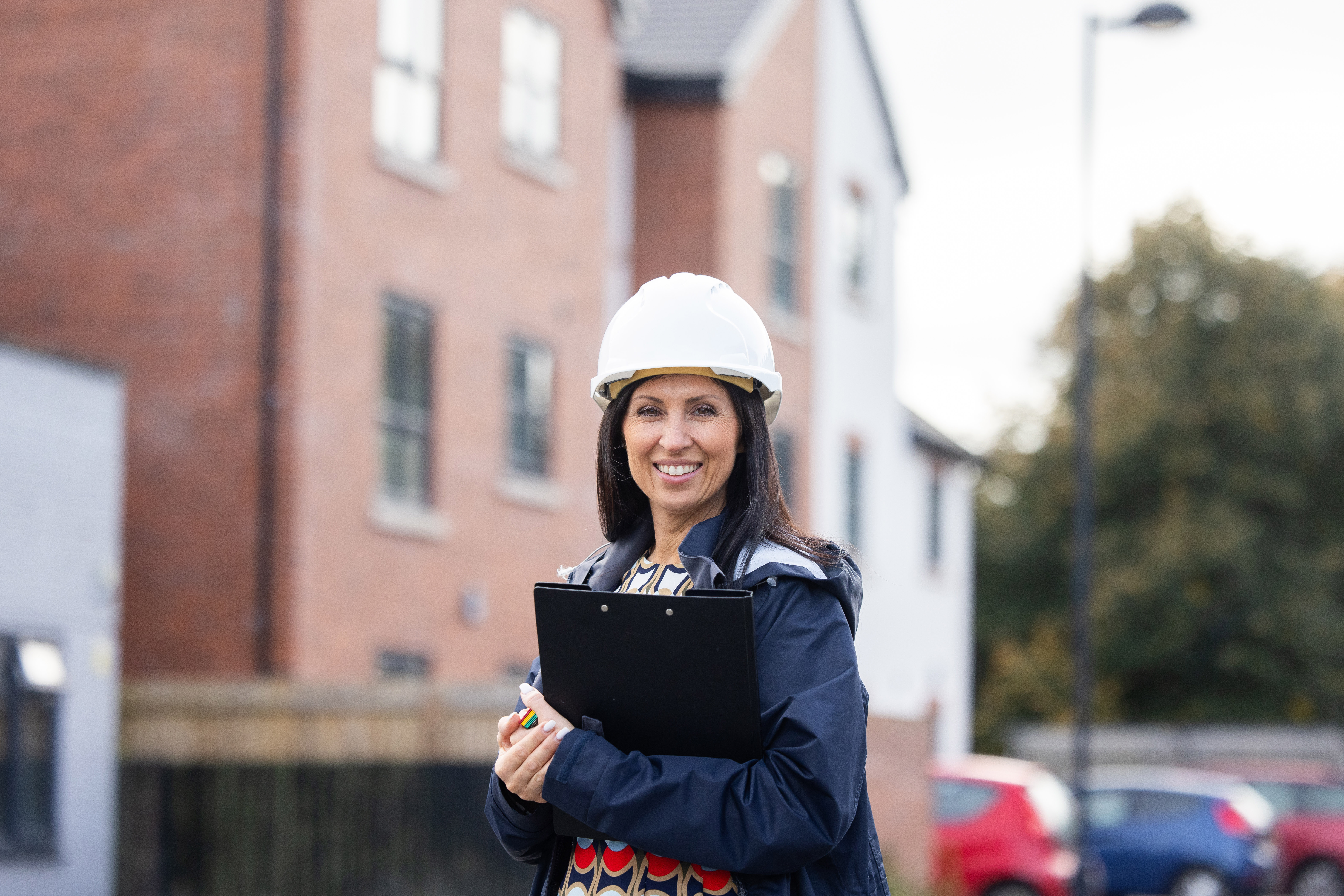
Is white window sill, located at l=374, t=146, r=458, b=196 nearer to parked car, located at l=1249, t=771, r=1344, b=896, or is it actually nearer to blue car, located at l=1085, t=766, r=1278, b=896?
blue car, located at l=1085, t=766, r=1278, b=896

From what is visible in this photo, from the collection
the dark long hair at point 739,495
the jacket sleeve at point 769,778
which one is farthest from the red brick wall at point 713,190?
the jacket sleeve at point 769,778

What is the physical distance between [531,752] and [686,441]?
598mm

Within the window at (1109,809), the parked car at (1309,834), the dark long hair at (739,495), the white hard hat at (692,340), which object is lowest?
the parked car at (1309,834)

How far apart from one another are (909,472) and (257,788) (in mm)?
17611

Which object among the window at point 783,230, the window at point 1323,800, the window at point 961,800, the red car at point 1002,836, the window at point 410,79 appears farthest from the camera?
the window at point 1323,800

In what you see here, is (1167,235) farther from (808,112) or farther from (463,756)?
(463,756)

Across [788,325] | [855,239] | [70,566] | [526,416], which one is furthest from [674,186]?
[70,566]

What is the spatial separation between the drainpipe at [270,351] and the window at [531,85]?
11.2ft

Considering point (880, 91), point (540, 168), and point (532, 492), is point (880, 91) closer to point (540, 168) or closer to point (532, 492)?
point (540, 168)

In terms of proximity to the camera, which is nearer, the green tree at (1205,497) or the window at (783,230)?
the window at (783,230)

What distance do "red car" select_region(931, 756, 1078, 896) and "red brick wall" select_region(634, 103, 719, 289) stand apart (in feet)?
23.1

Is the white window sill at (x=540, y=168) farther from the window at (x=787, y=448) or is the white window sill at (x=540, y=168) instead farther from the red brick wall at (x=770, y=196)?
the window at (x=787, y=448)

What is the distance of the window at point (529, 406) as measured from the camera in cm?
1997

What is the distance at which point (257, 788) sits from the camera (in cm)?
1456
